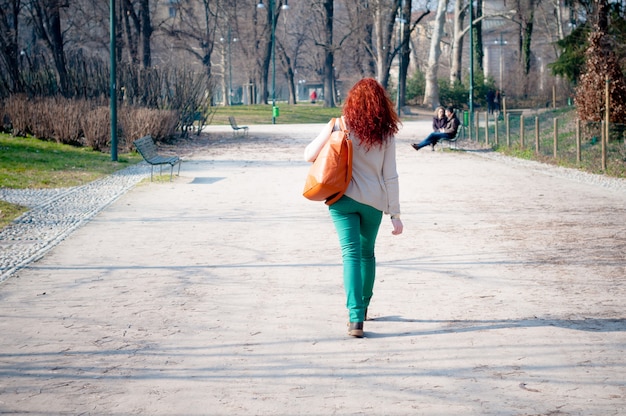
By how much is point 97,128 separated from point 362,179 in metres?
21.1

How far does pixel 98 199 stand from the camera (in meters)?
15.4

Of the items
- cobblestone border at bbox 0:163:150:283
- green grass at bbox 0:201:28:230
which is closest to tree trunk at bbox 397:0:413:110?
cobblestone border at bbox 0:163:150:283

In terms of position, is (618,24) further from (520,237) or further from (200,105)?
(520,237)

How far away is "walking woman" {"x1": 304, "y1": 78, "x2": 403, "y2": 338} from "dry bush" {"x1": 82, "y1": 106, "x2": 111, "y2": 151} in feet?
68.5

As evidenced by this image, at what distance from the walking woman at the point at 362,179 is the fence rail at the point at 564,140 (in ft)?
44.5

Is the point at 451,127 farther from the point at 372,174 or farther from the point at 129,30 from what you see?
the point at 129,30

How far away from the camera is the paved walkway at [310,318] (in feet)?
16.4

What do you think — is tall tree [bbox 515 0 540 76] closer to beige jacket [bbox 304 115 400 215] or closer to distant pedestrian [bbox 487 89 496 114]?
distant pedestrian [bbox 487 89 496 114]

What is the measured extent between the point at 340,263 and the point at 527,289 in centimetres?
207

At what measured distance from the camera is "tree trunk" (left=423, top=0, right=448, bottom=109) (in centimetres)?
5147

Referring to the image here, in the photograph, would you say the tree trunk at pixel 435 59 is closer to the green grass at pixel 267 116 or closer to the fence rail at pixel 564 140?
the green grass at pixel 267 116

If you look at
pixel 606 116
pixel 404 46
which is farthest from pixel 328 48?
pixel 606 116

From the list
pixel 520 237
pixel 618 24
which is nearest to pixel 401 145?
pixel 618 24

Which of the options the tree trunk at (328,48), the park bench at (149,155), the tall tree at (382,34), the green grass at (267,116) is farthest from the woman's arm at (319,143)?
the tree trunk at (328,48)
